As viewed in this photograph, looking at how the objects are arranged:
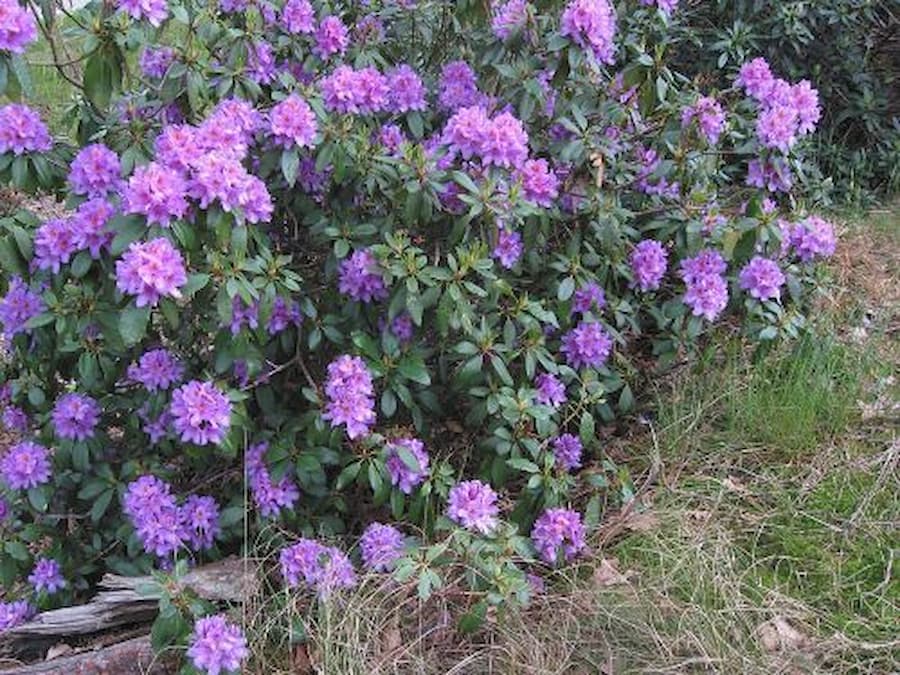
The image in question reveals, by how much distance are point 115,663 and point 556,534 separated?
0.99 m

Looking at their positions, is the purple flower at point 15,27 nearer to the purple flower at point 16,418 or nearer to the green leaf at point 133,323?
the green leaf at point 133,323

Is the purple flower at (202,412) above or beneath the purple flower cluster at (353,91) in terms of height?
beneath

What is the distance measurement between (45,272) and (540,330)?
1094mm

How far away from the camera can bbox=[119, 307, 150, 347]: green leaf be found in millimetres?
2096

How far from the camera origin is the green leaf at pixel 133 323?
2096 mm

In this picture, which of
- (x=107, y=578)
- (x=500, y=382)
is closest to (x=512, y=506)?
(x=500, y=382)

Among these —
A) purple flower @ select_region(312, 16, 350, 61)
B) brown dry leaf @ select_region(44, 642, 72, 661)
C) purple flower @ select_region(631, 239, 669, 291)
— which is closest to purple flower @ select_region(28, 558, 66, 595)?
brown dry leaf @ select_region(44, 642, 72, 661)

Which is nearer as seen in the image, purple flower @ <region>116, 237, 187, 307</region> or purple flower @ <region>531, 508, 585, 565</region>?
purple flower @ <region>116, 237, 187, 307</region>

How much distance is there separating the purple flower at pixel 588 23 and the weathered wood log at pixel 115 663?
159 cm

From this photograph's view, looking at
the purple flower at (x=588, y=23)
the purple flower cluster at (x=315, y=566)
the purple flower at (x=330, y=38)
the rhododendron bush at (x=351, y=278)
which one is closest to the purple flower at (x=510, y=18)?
the rhododendron bush at (x=351, y=278)

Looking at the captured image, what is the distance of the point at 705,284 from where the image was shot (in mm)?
2861

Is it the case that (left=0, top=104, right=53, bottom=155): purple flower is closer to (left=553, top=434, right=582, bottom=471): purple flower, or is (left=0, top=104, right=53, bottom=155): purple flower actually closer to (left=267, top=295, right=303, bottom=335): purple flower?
(left=267, top=295, right=303, bottom=335): purple flower

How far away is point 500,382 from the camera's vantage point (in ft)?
8.77

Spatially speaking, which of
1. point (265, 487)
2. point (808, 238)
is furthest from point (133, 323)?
point (808, 238)
